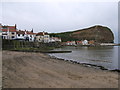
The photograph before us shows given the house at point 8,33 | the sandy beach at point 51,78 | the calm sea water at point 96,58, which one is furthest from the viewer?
the house at point 8,33

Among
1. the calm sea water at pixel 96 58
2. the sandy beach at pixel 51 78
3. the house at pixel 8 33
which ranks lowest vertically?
the calm sea water at pixel 96 58

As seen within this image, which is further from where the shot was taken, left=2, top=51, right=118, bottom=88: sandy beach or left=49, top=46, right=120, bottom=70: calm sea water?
left=49, top=46, right=120, bottom=70: calm sea water

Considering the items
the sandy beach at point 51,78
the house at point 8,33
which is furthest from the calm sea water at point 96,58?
the house at point 8,33

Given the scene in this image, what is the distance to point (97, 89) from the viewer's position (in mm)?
7824

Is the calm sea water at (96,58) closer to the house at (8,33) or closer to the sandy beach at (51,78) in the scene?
the sandy beach at (51,78)

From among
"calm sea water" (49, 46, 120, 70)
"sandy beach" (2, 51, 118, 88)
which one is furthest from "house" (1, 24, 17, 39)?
"sandy beach" (2, 51, 118, 88)

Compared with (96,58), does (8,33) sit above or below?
above

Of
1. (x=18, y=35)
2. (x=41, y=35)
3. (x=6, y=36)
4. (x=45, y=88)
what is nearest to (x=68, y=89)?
(x=45, y=88)

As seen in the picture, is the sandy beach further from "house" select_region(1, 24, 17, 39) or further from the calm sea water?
"house" select_region(1, 24, 17, 39)

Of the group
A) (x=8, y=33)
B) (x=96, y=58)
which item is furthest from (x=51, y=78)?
(x=8, y=33)

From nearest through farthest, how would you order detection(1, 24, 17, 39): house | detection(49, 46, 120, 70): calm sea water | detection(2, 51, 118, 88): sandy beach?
detection(2, 51, 118, 88): sandy beach, detection(49, 46, 120, 70): calm sea water, detection(1, 24, 17, 39): house

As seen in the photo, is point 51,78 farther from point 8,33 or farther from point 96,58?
point 8,33

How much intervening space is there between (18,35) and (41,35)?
3329cm

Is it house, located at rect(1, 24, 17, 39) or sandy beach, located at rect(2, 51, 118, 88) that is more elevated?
house, located at rect(1, 24, 17, 39)
